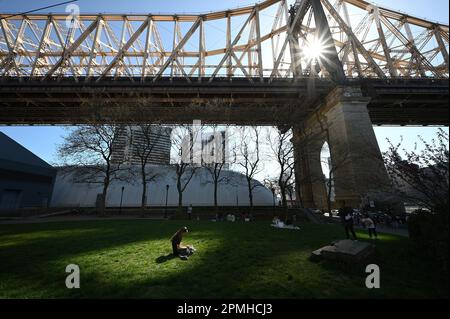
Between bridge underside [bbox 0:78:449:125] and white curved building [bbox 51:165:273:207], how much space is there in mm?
12854

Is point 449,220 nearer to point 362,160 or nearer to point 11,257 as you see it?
point 11,257

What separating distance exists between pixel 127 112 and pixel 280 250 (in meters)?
A: 24.5

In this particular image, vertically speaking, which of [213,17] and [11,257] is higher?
[213,17]

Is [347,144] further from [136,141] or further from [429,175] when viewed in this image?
[136,141]

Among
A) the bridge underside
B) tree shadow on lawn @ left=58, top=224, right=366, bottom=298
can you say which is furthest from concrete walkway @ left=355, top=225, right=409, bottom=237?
the bridge underside

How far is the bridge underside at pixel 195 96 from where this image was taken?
1090 inches

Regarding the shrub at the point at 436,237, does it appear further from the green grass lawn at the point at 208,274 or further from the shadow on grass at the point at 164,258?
the shadow on grass at the point at 164,258

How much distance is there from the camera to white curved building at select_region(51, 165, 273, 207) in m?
38.3

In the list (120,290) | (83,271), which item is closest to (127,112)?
(83,271)

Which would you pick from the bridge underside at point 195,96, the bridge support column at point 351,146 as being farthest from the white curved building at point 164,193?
the bridge support column at point 351,146

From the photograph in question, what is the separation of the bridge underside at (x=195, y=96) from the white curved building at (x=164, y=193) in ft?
42.2

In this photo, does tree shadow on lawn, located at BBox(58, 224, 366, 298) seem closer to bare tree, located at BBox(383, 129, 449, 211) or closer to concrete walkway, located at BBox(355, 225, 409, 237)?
bare tree, located at BBox(383, 129, 449, 211)

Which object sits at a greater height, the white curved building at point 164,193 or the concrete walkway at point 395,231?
the white curved building at point 164,193

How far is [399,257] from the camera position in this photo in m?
7.18
